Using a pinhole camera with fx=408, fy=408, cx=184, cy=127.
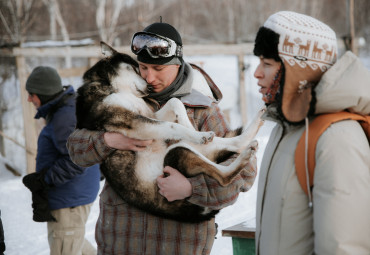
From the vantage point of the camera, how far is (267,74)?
75.5 inches

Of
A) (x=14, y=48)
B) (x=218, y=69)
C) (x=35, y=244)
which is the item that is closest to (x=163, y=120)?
(x=35, y=244)

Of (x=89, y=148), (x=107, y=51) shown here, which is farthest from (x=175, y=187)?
(x=107, y=51)

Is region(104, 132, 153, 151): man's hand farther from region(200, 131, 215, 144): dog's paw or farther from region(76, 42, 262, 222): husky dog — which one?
region(200, 131, 215, 144): dog's paw

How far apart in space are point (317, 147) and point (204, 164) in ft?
3.09

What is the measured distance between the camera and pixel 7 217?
726cm

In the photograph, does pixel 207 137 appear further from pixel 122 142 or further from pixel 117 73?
pixel 117 73

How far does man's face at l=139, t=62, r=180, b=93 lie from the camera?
265 centimetres

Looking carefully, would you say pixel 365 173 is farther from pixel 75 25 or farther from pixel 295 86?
pixel 75 25

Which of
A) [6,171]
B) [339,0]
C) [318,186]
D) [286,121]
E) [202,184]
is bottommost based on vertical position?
[6,171]

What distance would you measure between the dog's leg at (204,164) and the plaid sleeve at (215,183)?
38mm

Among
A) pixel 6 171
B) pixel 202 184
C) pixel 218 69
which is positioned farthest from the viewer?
pixel 218 69

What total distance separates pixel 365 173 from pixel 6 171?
10.1m

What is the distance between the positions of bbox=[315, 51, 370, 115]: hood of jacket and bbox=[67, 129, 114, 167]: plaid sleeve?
138cm

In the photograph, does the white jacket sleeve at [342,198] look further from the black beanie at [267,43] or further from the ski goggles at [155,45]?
the ski goggles at [155,45]
